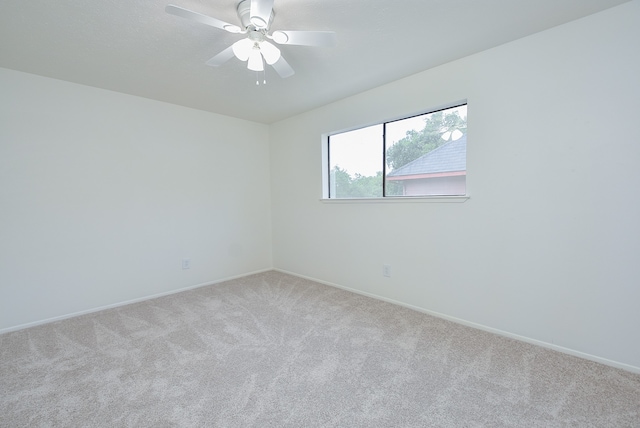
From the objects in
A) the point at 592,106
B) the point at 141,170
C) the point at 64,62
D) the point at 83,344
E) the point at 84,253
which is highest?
the point at 64,62

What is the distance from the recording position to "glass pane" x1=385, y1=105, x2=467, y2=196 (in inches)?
95.7

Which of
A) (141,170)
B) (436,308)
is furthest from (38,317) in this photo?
(436,308)

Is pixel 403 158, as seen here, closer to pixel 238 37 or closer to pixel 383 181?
pixel 383 181

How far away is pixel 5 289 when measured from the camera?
237cm

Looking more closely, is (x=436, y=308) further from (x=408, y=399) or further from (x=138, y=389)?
(x=138, y=389)

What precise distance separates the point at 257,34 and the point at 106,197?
237 cm

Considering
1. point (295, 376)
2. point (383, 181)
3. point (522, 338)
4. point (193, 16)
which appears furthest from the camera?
point (383, 181)

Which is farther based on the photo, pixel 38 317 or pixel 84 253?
pixel 84 253

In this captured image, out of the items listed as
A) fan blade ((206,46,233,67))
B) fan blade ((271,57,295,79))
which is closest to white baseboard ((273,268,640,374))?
fan blade ((271,57,295,79))

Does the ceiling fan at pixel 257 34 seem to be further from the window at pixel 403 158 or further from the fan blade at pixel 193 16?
the window at pixel 403 158

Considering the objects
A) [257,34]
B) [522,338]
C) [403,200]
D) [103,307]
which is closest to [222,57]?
[257,34]

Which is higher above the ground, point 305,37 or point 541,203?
point 305,37

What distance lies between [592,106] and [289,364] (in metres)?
2.62

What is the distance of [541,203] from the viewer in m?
1.97
